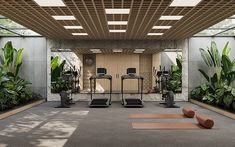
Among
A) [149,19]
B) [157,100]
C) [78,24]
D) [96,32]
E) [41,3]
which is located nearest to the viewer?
→ [41,3]

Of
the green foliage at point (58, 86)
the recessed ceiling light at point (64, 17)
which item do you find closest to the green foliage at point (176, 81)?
the green foliage at point (58, 86)

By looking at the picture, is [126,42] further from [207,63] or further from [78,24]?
[78,24]

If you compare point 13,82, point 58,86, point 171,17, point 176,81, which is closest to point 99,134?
point 171,17

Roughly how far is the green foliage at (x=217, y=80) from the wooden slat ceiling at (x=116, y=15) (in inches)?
68.2

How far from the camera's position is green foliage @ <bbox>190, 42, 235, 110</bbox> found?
10.3 m

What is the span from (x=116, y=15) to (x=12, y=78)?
5992mm

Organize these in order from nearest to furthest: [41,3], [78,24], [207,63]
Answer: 1. [41,3]
2. [78,24]
3. [207,63]

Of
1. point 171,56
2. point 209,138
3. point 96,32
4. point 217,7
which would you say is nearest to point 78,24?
point 96,32

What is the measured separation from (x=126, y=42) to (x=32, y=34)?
13.5 feet

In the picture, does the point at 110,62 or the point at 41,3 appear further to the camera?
the point at 110,62

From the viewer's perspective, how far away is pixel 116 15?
8.91m

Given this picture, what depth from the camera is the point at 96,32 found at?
12.3m

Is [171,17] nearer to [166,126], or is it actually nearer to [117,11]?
[117,11]

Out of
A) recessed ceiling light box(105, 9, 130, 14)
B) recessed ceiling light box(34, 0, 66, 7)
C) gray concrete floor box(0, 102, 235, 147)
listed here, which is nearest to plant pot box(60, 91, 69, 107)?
gray concrete floor box(0, 102, 235, 147)
